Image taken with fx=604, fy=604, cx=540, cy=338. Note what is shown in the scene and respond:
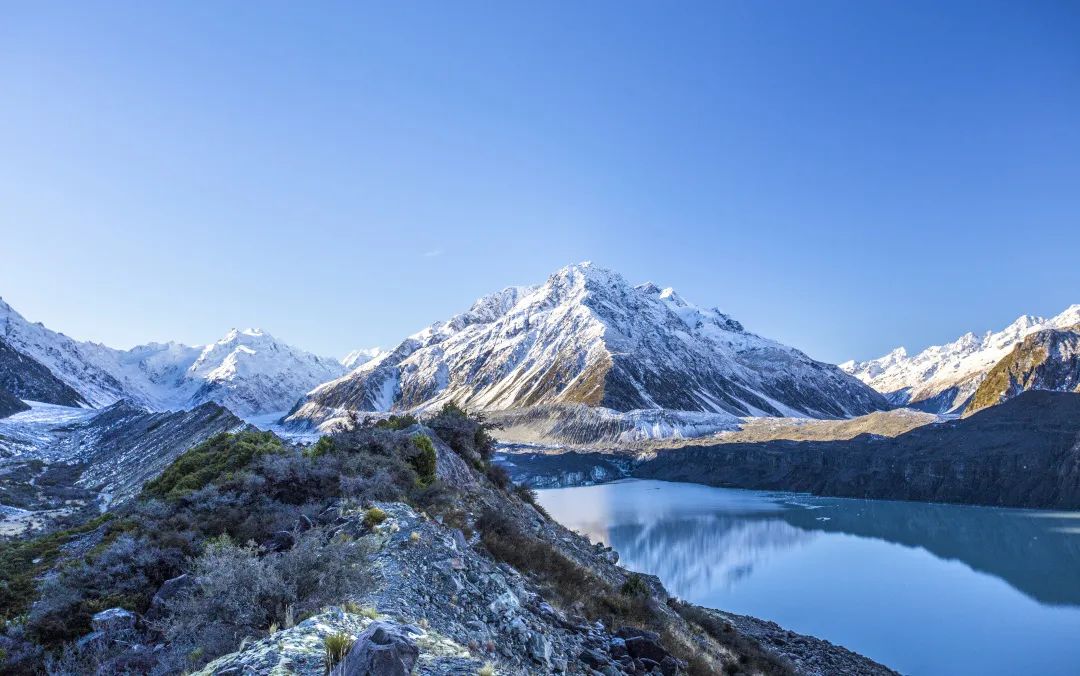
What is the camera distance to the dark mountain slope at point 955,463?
273ft

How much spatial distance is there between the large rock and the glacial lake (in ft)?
108

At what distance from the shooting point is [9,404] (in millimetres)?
124625

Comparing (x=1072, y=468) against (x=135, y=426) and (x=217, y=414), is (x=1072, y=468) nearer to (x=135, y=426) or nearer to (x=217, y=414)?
(x=217, y=414)

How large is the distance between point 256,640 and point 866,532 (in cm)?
7624

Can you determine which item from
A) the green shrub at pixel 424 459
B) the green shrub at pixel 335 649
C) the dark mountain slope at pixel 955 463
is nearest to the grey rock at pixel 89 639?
the green shrub at pixel 335 649

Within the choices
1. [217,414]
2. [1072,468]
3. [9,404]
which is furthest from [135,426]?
[1072,468]

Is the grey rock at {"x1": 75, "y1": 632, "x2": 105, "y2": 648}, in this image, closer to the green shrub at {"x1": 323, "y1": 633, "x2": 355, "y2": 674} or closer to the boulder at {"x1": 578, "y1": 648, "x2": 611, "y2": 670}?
the green shrub at {"x1": 323, "y1": 633, "x2": 355, "y2": 674}

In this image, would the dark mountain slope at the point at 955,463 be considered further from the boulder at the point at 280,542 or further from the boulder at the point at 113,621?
the boulder at the point at 113,621

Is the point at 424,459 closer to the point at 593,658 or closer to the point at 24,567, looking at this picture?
the point at 24,567

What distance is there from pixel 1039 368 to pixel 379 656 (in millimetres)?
195347

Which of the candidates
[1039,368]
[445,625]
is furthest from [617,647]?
[1039,368]

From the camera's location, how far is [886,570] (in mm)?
49719

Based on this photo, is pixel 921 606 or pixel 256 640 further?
pixel 921 606

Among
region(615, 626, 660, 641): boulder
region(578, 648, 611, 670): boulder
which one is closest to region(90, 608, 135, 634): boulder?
region(578, 648, 611, 670): boulder
